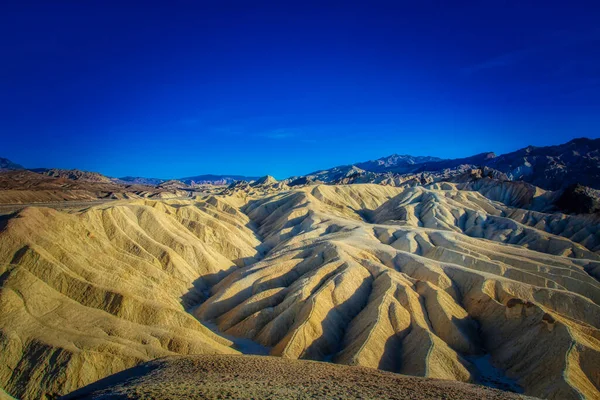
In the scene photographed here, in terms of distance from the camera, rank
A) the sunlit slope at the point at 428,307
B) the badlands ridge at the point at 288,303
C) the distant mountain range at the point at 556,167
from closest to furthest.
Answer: the badlands ridge at the point at 288,303
the sunlit slope at the point at 428,307
the distant mountain range at the point at 556,167

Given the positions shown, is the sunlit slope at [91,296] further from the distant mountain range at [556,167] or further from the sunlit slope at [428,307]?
the distant mountain range at [556,167]

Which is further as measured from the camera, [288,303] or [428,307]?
[288,303]

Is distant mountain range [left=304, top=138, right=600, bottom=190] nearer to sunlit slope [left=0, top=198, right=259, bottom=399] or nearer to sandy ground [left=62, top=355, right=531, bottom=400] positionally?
sunlit slope [left=0, top=198, right=259, bottom=399]

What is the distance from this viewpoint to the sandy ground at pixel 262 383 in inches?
650

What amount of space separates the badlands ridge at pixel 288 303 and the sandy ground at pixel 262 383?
23.2 feet

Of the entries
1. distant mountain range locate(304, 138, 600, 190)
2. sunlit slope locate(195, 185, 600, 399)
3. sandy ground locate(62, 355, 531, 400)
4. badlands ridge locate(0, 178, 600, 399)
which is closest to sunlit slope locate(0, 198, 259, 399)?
badlands ridge locate(0, 178, 600, 399)

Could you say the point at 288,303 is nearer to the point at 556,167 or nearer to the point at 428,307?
the point at 428,307

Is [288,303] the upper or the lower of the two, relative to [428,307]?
upper

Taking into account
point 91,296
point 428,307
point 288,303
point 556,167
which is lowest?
point 428,307

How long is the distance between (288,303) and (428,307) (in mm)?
14130

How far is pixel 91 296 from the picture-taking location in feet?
108

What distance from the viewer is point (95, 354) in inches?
985

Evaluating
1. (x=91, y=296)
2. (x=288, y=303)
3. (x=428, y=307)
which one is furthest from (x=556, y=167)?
(x=91, y=296)

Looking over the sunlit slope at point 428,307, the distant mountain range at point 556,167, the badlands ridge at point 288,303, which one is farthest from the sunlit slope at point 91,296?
the distant mountain range at point 556,167
